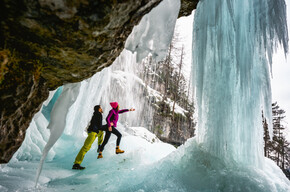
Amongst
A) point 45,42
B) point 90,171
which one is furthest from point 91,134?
point 45,42

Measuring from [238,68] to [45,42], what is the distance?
11.6 feet

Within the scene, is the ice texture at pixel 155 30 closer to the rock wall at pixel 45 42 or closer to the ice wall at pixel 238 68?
the rock wall at pixel 45 42

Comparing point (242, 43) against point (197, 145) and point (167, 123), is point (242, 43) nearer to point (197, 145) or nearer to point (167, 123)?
point (197, 145)

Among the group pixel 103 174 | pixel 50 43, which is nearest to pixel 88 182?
pixel 103 174

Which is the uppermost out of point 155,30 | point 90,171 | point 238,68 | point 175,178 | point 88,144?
point 155,30

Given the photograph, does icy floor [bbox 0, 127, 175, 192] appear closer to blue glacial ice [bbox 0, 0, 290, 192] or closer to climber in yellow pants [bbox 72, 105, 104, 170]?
blue glacial ice [bbox 0, 0, 290, 192]

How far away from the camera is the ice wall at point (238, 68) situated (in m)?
3.40

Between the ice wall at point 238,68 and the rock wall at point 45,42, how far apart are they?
234 cm

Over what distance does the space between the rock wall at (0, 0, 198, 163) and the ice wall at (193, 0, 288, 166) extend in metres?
2.34

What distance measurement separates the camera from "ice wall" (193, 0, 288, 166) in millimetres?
3402

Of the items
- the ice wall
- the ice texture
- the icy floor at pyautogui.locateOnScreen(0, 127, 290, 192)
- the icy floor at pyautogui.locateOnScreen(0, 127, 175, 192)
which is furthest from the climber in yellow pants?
the ice wall

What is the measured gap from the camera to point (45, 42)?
1564 mm

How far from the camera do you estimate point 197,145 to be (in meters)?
3.47

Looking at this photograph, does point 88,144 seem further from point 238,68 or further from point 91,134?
point 238,68
